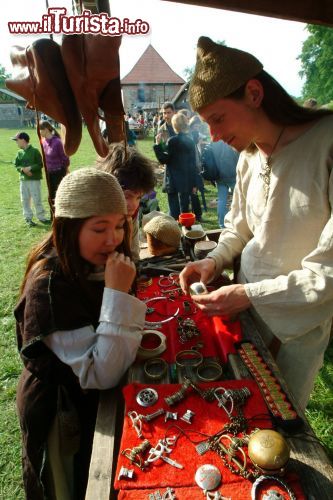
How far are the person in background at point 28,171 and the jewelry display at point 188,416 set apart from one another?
695 centimetres

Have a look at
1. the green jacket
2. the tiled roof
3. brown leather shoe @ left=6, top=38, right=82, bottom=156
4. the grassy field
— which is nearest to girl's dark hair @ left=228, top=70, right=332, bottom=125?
brown leather shoe @ left=6, top=38, right=82, bottom=156

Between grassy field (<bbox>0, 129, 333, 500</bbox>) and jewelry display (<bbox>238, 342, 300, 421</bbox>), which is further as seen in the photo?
grassy field (<bbox>0, 129, 333, 500</bbox>)

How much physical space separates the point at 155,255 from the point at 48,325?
1.63 meters

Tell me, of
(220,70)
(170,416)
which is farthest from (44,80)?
(170,416)

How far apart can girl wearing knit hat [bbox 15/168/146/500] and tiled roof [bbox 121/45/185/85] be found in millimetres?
42542

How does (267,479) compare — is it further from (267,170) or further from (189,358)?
(267,170)

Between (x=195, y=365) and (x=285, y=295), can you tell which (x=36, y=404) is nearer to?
(x=195, y=365)

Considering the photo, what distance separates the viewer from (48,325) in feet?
3.97

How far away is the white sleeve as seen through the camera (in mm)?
1229

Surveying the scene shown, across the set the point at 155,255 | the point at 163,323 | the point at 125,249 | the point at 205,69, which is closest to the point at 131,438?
the point at 163,323

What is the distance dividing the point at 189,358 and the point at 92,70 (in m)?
1.41

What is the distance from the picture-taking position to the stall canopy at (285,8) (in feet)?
5.04

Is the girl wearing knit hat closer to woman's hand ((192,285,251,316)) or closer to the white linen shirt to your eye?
woman's hand ((192,285,251,316))

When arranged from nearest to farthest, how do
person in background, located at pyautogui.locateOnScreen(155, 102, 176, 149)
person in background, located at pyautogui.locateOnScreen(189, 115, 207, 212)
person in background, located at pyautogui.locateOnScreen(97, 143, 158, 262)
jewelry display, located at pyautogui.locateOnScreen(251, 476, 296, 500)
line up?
jewelry display, located at pyautogui.locateOnScreen(251, 476, 296, 500)
person in background, located at pyautogui.locateOnScreen(97, 143, 158, 262)
person in background, located at pyautogui.locateOnScreen(189, 115, 207, 212)
person in background, located at pyautogui.locateOnScreen(155, 102, 176, 149)
